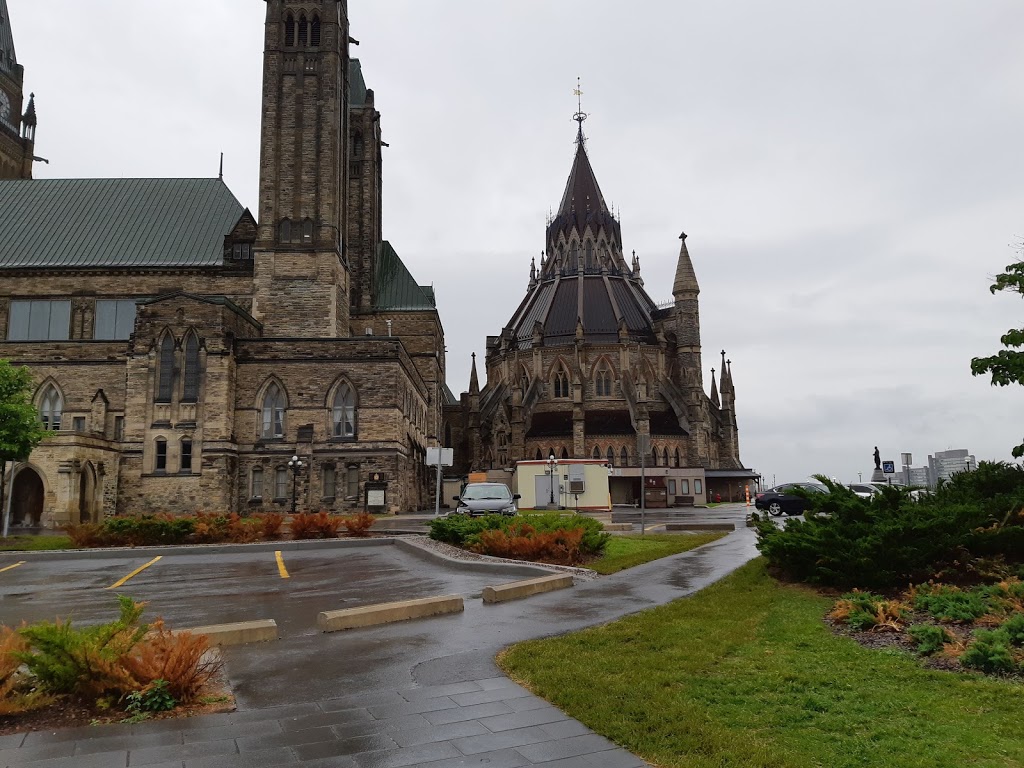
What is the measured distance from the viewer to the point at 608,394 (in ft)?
243

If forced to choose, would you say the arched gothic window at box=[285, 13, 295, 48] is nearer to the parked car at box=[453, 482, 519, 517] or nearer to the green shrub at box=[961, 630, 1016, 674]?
the parked car at box=[453, 482, 519, 517]

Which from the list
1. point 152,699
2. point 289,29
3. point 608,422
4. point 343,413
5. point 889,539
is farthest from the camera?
point 608,422

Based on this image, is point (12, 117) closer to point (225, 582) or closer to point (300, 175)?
point (300, 175)

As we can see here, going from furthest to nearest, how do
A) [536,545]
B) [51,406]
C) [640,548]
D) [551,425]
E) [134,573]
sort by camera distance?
1. [551,425]
2. [51,406]
3. [640,548]
4. [536,545]
5. [134,573]

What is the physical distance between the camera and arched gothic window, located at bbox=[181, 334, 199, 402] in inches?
1507

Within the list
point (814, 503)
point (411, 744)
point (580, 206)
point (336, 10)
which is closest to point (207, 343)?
point (336, 10)

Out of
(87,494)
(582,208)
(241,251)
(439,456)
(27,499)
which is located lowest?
(27,499)

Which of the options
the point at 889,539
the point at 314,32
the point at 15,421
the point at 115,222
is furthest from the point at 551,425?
the point at 889,539

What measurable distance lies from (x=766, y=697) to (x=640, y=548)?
12.7m

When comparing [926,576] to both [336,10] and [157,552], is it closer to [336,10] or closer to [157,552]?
[157,552]

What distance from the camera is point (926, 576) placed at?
1107cm

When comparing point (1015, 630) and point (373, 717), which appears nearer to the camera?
point (373, 717)

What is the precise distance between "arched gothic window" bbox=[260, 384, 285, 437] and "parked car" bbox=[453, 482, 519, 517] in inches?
595

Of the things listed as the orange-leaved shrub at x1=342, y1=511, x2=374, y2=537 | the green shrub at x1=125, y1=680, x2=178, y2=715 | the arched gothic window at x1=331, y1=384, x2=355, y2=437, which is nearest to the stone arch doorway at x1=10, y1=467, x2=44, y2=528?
the arched gothic window at x1=331, y1=384, x2=355, y2=437
